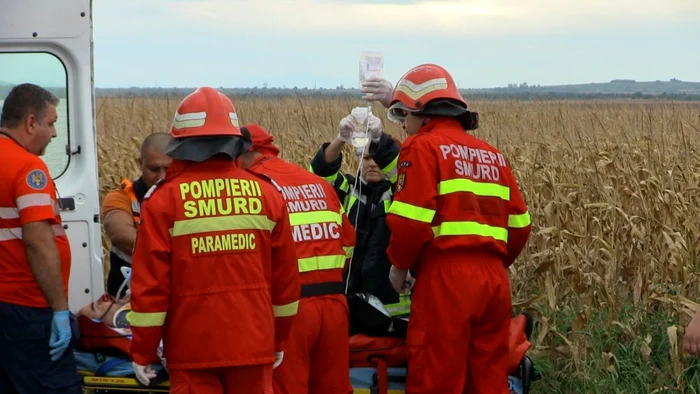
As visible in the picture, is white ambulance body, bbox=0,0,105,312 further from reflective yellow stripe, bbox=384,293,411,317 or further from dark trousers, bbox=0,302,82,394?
reflective yellow stripe, bbox=384,293,411,317

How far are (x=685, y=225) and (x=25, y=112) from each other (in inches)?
185

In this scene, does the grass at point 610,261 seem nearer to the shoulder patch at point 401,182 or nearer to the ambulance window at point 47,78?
the shoulder patch at point 401,182

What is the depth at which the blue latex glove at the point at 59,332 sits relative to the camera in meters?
5.11

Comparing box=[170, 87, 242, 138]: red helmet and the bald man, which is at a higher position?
box=[170, 87, 242, 138]: red helmet

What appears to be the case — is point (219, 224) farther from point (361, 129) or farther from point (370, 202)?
point (370, 202)

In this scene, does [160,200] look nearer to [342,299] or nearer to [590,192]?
[342,299]

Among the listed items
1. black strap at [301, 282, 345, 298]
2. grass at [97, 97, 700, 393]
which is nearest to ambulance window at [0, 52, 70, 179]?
black strap at [301, 282, 345, 298]

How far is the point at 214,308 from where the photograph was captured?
440 centimetres

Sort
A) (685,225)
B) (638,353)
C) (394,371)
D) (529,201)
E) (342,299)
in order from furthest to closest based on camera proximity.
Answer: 1. (529,201)
2. (685,225)
3. (638,353)
4. (394,371)
5. (342,299)

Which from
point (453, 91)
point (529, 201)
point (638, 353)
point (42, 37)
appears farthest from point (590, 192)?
point (42, 37)

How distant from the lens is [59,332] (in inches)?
202

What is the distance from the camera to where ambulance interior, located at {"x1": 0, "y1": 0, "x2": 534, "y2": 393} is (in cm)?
582

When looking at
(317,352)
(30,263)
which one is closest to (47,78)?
(30,263)

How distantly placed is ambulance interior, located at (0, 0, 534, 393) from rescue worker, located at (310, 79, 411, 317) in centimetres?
33
